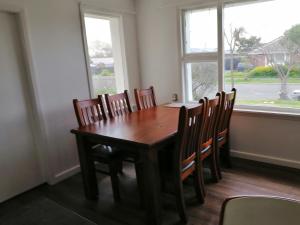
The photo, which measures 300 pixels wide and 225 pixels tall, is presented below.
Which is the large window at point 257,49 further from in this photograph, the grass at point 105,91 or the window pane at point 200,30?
the grass at point 105,91

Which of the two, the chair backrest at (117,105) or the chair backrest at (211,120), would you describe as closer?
the chair backrest at (211,120)

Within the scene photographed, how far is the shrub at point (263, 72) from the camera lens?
2.91 m

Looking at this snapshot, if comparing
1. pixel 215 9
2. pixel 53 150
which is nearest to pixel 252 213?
pixel 53 150

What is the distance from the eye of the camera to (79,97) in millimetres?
3137

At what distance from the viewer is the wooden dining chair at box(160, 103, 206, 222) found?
1878mm

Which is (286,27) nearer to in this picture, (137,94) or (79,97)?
(137,94)

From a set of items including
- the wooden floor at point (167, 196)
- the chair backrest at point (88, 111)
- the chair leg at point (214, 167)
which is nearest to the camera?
the wooden floor at point (167, 196)

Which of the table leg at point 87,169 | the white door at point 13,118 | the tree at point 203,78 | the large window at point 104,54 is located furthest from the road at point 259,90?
the white door at point 13,118

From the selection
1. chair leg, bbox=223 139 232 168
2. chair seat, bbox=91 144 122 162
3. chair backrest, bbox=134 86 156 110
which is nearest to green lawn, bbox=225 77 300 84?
chair leg, bbox=223 139 232 168

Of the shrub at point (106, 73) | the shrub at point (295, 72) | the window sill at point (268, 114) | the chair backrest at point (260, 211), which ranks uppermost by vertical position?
the shrub at point (106, 73)

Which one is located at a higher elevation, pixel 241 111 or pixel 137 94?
pixel 137 94

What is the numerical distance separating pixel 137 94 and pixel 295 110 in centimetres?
187

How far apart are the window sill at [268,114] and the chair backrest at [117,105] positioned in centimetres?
140

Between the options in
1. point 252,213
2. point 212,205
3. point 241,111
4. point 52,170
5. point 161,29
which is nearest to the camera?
point 252,213
